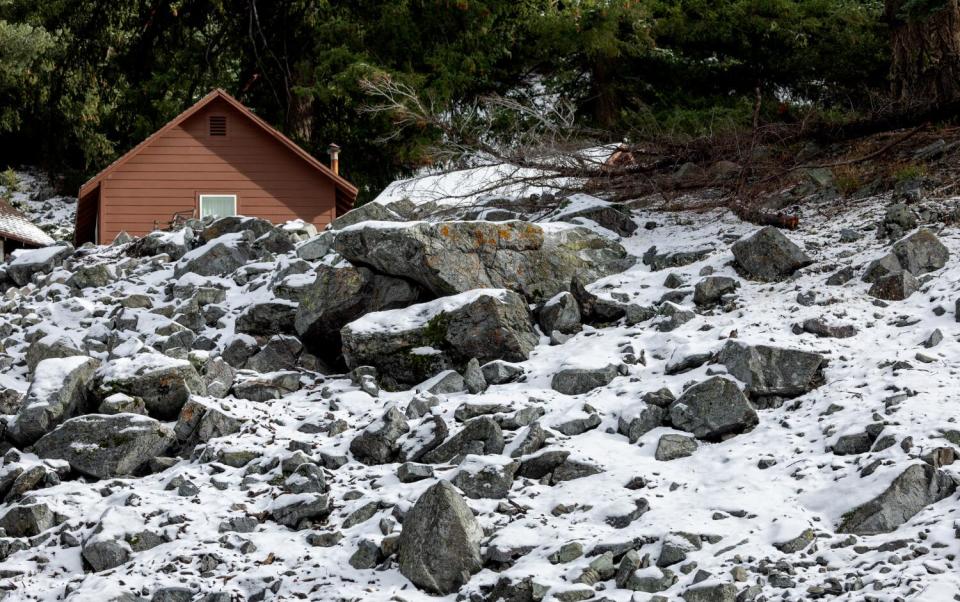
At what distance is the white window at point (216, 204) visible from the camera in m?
20.4

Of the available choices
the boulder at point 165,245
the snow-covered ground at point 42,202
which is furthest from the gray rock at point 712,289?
the snow-covered ground at point 42,202

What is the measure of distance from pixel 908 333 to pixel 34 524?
6796 mm

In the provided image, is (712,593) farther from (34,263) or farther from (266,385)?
(34,263)

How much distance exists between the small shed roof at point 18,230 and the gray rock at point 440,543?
876 inches

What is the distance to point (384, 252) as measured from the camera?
9.98m

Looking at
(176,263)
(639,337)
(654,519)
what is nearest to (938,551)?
(654,519)

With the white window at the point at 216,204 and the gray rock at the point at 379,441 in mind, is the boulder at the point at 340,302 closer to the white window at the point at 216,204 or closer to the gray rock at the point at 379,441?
the gray rock at the point at 379,441

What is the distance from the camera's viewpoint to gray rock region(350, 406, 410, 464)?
784 centimetres

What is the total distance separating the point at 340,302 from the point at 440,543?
4072mm

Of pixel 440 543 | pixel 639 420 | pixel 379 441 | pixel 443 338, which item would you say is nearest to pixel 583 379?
pixel 639 420

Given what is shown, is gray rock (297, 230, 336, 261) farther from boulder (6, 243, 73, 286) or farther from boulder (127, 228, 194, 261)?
boulder (6, 243, 73, 286)

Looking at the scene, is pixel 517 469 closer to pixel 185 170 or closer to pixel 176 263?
pixel 176 263

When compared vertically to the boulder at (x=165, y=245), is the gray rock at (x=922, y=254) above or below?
above

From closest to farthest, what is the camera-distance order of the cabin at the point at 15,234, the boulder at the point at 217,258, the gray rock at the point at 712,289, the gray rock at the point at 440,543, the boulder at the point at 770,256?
the gray rock at the point at 440,543
the gray rock at the point at 712,289
the boulder at the point at 770,256
the boulder at the point at 217,258
the cabin at the point at 15,234
